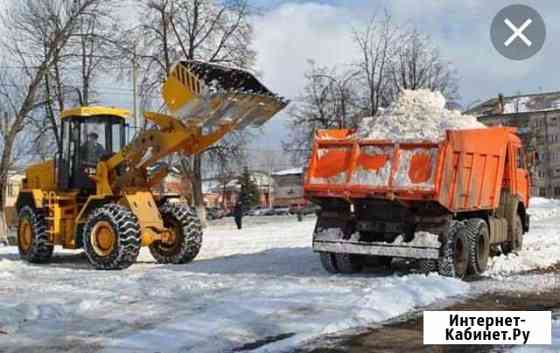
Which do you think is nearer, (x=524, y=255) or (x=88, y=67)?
(x=524, y=255)

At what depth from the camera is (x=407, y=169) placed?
12312 mm

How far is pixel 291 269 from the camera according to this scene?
1457 centimetres

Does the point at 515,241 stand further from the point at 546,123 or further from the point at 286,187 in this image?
the point at 286,187

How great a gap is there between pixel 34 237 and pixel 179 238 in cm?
321

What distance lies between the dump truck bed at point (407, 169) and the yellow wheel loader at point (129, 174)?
6.99ft

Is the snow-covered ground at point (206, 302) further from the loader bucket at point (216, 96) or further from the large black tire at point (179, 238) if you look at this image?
the loader bucket at point (216, 96)

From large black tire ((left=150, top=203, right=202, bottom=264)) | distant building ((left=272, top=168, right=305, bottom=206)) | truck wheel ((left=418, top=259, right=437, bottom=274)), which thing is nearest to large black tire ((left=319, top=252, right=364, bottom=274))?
truck wheel ((left=418, top=259, right=437, bottom=274))

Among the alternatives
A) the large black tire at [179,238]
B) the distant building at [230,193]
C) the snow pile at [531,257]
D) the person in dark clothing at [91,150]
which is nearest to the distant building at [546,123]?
the distant building at [230,193]

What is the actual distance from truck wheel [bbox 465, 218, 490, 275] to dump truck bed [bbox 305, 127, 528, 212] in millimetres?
309

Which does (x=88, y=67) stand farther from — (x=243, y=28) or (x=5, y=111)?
(x=243, y=28)

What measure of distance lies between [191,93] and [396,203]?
4150mm

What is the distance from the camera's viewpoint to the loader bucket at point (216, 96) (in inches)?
551

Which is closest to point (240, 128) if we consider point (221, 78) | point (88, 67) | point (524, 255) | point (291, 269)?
point (221, 78)

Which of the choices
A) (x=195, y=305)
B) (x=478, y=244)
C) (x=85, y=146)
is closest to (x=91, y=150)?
(x=85, y=146)
